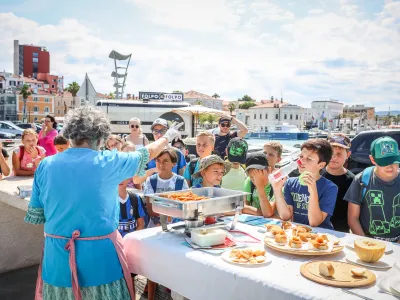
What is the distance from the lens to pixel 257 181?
9.32 ft

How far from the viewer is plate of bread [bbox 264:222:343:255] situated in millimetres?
1909

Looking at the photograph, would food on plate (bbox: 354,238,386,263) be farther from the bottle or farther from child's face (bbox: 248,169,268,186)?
child's face (bbox: 248,169,268,186)

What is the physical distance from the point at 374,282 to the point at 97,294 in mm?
1500

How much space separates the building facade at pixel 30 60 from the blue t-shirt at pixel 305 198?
350 feet

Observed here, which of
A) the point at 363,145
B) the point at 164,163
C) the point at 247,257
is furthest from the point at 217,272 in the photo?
the point at 363,145

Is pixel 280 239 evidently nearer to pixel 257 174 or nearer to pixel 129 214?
pixel 257 174

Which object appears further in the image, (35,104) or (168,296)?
(35,104)

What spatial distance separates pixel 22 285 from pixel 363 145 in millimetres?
5546

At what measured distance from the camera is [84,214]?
1988mm

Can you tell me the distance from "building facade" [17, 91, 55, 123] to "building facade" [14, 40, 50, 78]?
2625 cm

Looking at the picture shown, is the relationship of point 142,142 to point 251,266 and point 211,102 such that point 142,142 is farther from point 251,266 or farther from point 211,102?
point 211,102

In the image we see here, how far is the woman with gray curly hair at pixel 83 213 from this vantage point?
1962mm

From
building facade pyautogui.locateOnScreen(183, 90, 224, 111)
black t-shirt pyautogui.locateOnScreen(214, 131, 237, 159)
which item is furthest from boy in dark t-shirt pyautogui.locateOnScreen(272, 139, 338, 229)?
building facade pyautogui.locateOnScreen(183, 90, 224, 111)

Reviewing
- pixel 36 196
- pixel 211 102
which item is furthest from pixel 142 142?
pixel 211 102
